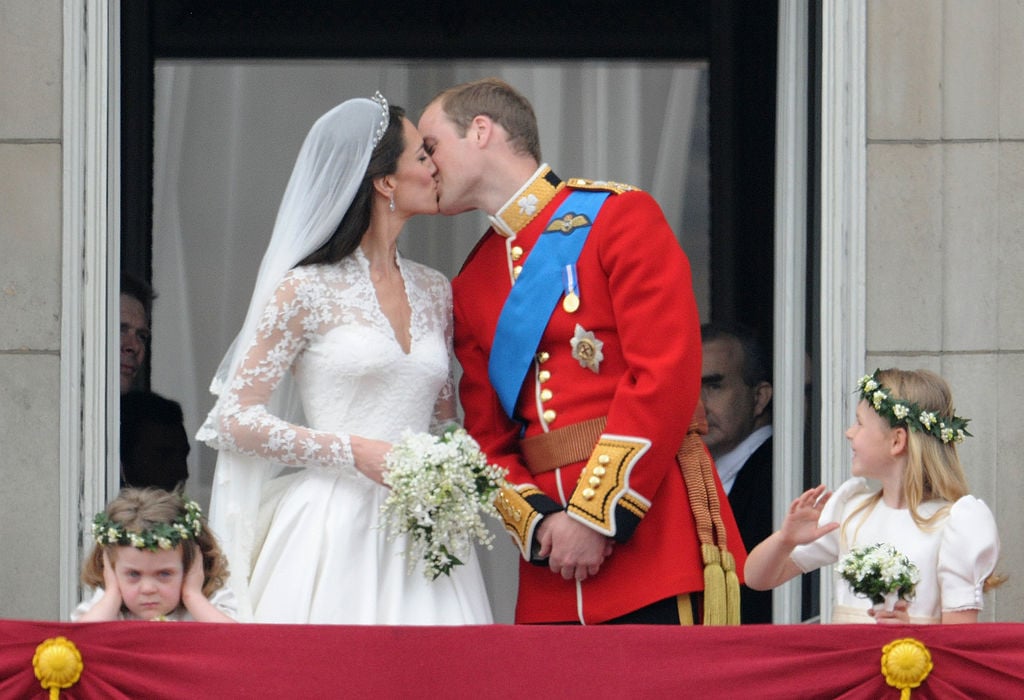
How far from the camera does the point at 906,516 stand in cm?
438

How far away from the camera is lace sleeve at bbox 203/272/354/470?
4.59 meters

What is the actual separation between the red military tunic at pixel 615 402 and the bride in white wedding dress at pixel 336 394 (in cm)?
19

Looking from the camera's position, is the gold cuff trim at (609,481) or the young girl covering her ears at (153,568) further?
the gold cuff trim at (609,481)

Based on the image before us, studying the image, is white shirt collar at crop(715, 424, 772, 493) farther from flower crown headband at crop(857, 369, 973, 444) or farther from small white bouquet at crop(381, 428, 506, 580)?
small white bouquet at crop(381, 428, 506, 580)

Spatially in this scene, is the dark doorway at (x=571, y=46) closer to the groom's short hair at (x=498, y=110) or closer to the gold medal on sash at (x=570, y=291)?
the groom's short hair at (x=498, y=110)

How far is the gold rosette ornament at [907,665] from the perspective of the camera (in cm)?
382

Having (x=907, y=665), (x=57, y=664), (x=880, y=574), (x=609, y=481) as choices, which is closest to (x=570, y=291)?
(x=609, y=481)

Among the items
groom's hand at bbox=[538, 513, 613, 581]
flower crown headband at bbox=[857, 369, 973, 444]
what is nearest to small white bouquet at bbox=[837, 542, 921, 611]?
flower crown headband at bbox=[857, 369, 973, 444]

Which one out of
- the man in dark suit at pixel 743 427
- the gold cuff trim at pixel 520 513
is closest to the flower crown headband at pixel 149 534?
the gold cuff trim at pixel 520 513

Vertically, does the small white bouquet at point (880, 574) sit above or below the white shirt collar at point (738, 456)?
below

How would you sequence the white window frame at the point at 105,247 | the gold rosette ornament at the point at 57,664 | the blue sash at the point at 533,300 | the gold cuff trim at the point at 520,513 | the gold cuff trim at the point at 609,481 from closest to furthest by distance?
the gold rosette ornament at the point at 57,664 < the gold cuff trim at the point at 609,481 < the gold cuff trim at the point at 520,513 < the blue sash at the point at 533,300 < the white window frame at the point at 105,247

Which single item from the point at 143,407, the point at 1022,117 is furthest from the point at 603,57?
the point at 143,407

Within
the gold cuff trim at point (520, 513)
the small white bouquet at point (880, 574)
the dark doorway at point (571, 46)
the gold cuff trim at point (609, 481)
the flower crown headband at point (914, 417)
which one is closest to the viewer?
the small white bouquet at point (880, 574)

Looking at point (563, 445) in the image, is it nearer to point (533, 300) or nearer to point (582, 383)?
point (582, 383)
